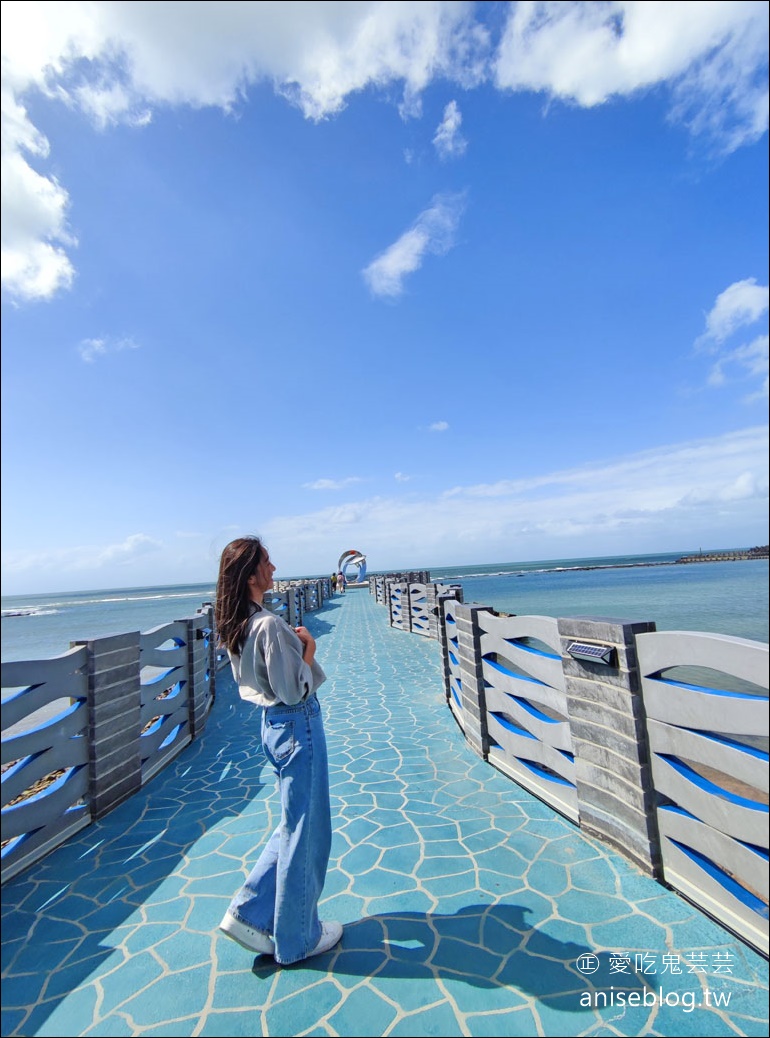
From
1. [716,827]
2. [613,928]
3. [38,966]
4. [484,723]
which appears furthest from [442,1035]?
[484,723]

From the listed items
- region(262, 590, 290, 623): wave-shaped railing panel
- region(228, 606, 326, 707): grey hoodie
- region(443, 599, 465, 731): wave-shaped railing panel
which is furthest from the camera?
region(262, 590, 290, 623): wave-shaped railing panel

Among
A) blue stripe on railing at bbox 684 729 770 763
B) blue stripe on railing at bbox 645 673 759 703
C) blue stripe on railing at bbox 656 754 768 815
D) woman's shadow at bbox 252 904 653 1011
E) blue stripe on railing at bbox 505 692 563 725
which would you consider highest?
blue stripe on railing at bbox 645 673 759 703

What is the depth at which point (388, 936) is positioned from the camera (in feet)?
8.41

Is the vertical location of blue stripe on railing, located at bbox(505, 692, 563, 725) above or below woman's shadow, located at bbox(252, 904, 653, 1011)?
above

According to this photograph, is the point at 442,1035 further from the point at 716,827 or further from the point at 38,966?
the point at 38,966

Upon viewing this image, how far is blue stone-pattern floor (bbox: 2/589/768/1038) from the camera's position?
2.08m

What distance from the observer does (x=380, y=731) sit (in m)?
6.16

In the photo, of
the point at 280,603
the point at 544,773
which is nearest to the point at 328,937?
the point at 544,773

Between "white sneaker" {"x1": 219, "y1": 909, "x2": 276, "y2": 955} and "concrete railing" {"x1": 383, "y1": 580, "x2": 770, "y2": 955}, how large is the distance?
2257mm

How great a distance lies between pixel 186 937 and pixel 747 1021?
2.65m

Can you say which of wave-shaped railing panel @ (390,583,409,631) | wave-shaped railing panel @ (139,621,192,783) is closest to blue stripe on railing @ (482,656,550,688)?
wave-shaped railing panel @ (139,621,192,783)

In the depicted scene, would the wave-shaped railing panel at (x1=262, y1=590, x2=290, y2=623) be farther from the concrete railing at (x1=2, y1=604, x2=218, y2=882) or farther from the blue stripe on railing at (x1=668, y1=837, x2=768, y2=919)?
the blue stripe on railing at (x1=668, y1=837, x2=768, y2=919)

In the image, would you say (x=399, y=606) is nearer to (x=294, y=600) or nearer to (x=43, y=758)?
(x=294, y=600)

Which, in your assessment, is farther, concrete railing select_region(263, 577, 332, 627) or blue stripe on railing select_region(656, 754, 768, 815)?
concrete railing select_region(263, 577, 332, 627)
